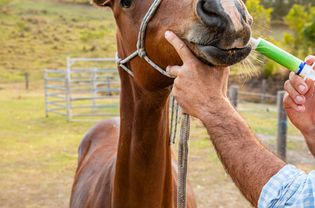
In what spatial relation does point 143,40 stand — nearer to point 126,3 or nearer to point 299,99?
point 126,3

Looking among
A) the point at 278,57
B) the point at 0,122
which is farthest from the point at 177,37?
the point at 0,122

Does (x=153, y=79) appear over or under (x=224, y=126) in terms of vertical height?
under

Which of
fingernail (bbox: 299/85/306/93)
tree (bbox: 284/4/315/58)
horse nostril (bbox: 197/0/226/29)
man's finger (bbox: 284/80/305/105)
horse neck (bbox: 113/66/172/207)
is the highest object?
horse nostril (bbox: 197/0/226/29)

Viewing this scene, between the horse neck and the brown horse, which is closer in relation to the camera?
the brown horse

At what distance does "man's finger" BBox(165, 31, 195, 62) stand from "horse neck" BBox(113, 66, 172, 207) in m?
0.55

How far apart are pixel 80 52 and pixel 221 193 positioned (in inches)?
1246

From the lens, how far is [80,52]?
37.1 m

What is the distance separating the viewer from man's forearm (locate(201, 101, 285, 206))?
4.92 ft

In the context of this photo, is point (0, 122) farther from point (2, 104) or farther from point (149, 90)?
point (149, 90)

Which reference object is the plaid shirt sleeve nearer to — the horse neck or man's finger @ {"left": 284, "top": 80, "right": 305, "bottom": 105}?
man's finger @ {"left": 284, "top": 80, "right": 305, "bottom": 105}

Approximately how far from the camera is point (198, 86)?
1602 millimetres

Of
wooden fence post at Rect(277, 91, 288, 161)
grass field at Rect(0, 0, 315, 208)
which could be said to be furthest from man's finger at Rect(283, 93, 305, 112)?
wooden fence post at Rect(277, 91, 288, 161)

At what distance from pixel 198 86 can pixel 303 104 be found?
1.59 ft

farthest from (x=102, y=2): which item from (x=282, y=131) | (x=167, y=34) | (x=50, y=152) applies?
(x=50, y=152)
